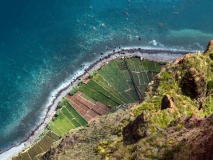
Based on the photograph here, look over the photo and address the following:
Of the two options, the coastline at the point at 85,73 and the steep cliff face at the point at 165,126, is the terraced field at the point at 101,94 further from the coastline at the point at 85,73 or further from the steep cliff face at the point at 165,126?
the steep cliff face at the point at 165,126

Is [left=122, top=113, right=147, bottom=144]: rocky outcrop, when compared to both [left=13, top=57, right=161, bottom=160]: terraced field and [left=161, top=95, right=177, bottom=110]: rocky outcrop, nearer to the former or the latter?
[left=161, top=95, right=177, bottom=110]: rocky outcrop

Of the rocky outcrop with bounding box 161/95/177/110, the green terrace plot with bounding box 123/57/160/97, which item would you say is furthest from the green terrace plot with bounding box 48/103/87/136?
the rocky outcrop with bounding box 161/95/177/110

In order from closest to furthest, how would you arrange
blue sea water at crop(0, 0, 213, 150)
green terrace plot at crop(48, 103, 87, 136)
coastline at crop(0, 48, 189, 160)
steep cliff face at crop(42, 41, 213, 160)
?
steep cliff face at crop(42, 41, 213, 160), coastline at crop(0, 48, 189, 160), green terrace plot at crop(48, 103, 87, 136), blue sea water at crop(0, 0, 213, 150)

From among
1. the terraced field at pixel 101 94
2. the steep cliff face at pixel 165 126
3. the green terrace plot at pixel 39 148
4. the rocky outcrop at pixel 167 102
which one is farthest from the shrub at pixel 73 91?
the rocky outcrop at pixel 167 102

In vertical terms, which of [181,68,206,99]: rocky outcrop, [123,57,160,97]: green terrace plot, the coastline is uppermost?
the coastline

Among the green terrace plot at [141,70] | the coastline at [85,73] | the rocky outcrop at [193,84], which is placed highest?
the coastline at [85,73]

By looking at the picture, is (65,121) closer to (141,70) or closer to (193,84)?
(141,70)

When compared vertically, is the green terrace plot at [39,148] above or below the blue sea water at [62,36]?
below
